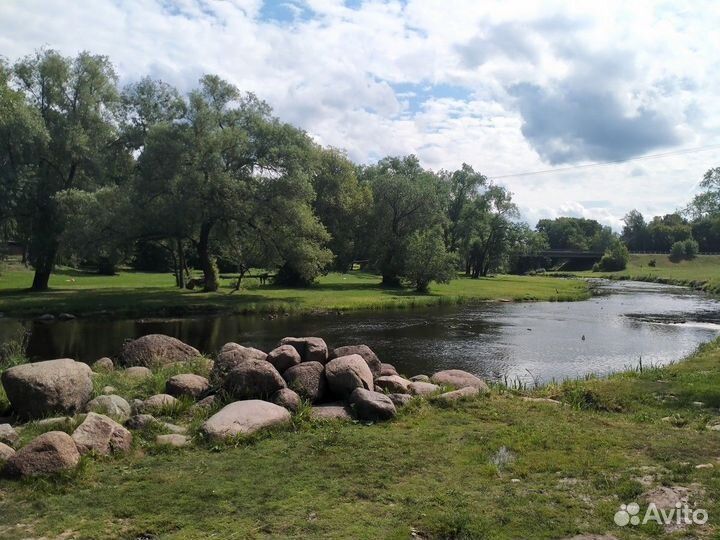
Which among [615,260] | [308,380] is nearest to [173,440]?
Result: [308,380]

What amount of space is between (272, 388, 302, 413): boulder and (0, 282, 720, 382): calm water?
934cm

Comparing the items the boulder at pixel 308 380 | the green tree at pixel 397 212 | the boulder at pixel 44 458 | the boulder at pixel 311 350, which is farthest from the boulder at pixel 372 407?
the green tree at pixel 397 212

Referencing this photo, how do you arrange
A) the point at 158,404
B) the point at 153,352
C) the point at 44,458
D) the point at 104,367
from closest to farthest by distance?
1. the point at 44,458
2. the point at 158,404
3. the point at 104,367
4. the point at 153,352

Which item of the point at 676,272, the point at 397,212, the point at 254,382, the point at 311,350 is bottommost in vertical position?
the point at 254,382

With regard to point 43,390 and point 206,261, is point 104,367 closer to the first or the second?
point 43,390

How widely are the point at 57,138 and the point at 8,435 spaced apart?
37.2 meters

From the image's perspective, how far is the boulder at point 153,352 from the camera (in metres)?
Result: 16.8

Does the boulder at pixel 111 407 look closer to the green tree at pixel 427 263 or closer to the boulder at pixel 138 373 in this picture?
the boulder at pixel 138 373

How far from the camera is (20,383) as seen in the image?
10625mm

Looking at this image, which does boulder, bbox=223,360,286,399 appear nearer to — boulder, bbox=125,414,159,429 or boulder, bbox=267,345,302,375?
boulder, bbox=267,345,302,375

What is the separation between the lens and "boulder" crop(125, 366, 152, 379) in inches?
555

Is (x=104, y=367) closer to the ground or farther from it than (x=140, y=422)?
closer to the ground

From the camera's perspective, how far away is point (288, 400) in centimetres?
1083

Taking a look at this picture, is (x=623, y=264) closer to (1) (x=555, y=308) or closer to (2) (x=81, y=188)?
(1) (x=555, y=308)
